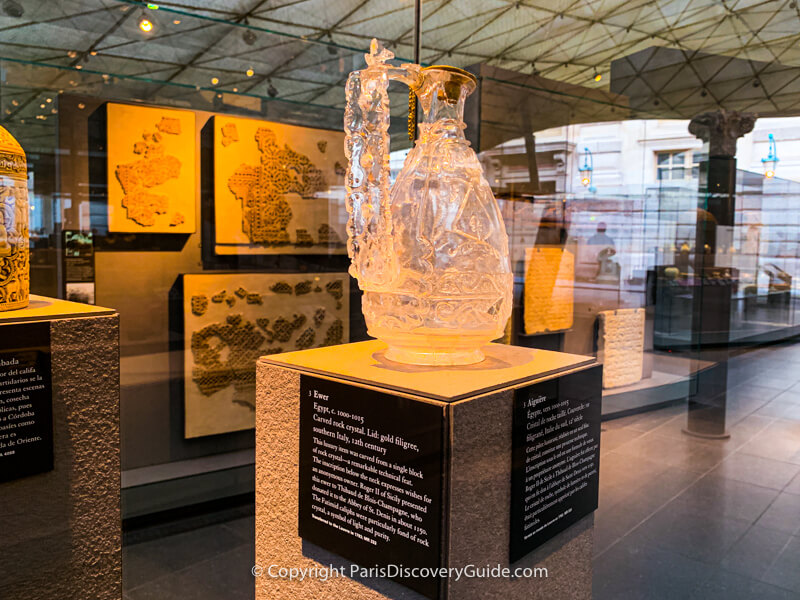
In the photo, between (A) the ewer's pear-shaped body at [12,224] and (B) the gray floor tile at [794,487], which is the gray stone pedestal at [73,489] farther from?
(B) the gray floor tile at [794,487]

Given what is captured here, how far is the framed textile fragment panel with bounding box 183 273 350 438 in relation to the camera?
3.21 metres

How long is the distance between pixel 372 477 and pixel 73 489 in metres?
0.75

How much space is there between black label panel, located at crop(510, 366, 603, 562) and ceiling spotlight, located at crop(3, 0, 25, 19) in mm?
2657

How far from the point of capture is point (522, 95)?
379cm

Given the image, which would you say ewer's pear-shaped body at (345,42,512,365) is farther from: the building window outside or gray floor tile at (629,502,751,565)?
the building window outside

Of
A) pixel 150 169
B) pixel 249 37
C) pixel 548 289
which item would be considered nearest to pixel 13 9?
pixel 150 169

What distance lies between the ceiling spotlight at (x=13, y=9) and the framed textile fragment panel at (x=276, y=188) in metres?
0.87

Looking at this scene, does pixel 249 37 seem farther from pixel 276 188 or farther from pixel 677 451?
pixel 677 451

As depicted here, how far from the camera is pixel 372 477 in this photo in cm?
108

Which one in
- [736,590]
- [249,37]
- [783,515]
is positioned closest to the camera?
[736,590]

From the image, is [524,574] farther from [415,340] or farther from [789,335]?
[789,335]

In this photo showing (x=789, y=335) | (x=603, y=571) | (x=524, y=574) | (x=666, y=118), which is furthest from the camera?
(x=666, y=118)

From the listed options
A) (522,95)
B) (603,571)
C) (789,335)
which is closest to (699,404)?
(789,335)

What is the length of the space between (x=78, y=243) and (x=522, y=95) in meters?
2.45
